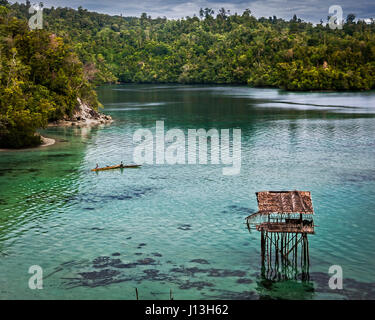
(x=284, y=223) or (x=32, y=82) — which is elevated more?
(x=32, y=82)

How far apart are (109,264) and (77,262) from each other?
207 cm

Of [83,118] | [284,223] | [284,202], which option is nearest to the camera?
[284,223]

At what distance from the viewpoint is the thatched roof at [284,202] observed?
1095 inches

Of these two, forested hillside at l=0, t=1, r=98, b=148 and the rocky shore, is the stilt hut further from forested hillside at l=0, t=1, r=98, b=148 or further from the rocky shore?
the rocky shore

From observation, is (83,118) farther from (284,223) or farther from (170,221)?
(284,223)

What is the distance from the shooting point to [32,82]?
81.1 meters

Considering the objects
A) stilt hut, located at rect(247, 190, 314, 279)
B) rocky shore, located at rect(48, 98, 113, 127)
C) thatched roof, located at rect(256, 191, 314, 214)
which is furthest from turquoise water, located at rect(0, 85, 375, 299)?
rocky shore, located at rect(48, 98, 113, 127)

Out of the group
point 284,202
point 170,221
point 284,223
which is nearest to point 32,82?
point 170,221

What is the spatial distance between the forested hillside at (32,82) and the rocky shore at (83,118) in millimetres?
1276

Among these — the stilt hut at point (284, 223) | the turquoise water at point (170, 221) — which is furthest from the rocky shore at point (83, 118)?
the stilt hut at point (284, 223)

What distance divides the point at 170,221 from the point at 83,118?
197 feet

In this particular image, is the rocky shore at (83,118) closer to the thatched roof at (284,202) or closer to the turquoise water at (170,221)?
the turquoise water at (170,221)
